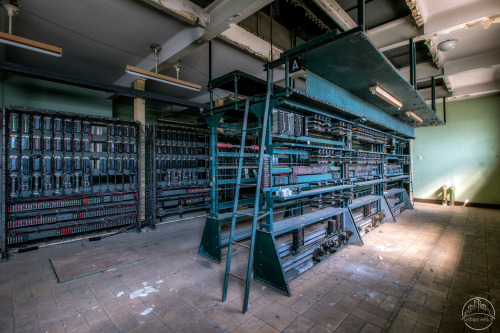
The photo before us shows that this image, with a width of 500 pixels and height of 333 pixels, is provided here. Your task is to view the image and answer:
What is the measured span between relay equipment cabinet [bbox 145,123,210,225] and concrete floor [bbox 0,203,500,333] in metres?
1.85

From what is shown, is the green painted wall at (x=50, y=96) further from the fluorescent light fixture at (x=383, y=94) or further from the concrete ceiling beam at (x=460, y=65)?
the concrete ceiling beam at (x=460, y=65)

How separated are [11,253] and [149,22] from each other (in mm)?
5085

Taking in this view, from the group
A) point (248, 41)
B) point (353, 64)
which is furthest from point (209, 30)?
point (353, 64)

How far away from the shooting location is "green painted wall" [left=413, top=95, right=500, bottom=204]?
27.6ft

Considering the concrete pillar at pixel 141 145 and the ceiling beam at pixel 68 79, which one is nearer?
the ceiling beam at pixel 68 79

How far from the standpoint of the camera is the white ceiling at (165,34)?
4.16 meters

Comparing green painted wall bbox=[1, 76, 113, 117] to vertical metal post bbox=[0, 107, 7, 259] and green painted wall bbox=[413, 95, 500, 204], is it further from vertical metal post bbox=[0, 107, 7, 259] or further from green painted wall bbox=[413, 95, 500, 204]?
green painted wall bbox=[413, 95, 500, 204]

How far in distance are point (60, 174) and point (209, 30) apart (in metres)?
4.30

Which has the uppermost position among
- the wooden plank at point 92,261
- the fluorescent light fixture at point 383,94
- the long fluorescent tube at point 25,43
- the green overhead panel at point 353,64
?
the long fluorescent tube at point 25,43

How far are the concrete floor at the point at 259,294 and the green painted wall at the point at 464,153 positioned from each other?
5.54 metres

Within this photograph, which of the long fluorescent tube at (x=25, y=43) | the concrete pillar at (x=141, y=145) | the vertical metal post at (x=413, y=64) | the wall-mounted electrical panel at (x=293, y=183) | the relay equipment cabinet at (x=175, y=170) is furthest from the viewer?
the relay equipment cabinet at (x=175, y=170)

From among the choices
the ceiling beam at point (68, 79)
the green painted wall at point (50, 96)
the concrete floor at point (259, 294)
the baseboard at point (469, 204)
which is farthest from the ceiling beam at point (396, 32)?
the green painted wall at point (50, 96)

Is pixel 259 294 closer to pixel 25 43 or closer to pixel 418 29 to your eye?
pixel 25 43

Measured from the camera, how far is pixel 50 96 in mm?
7195
